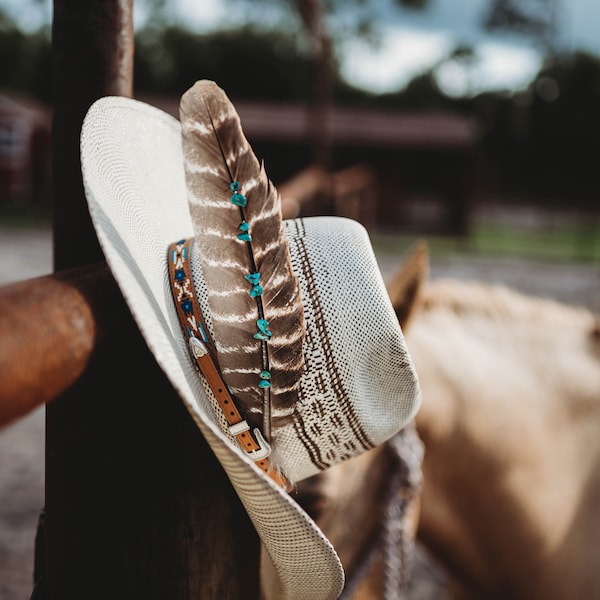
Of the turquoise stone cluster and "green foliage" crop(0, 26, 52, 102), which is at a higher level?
the turquoise stone cluster

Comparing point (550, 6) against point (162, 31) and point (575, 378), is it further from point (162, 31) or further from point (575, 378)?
point (575, 378)

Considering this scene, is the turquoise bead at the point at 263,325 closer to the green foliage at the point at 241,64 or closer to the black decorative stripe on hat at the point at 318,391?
the black decorative stripe on hat at the point at 318,391

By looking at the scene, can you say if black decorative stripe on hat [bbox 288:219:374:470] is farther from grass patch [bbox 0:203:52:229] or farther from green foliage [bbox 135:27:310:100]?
green foliage [bbox 135:27:310:100]

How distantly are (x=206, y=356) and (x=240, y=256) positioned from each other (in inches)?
5.1

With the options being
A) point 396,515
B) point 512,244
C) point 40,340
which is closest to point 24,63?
point 512,244

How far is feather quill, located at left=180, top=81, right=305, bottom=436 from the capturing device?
0.69 meters

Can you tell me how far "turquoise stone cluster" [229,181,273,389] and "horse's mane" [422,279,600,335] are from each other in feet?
3.73

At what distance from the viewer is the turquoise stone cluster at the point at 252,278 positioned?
70 centimetres

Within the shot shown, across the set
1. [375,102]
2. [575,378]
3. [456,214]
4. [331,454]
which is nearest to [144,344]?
[331,454]

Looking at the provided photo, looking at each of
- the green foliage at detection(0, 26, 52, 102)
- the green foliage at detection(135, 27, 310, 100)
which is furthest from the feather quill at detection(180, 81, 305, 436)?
the green foliage at detection(135, 27, 310, 100)

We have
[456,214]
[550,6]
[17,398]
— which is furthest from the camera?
[550,6]

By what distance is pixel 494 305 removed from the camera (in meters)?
1.91

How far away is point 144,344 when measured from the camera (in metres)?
0.75

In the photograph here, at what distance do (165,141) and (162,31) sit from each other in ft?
129
